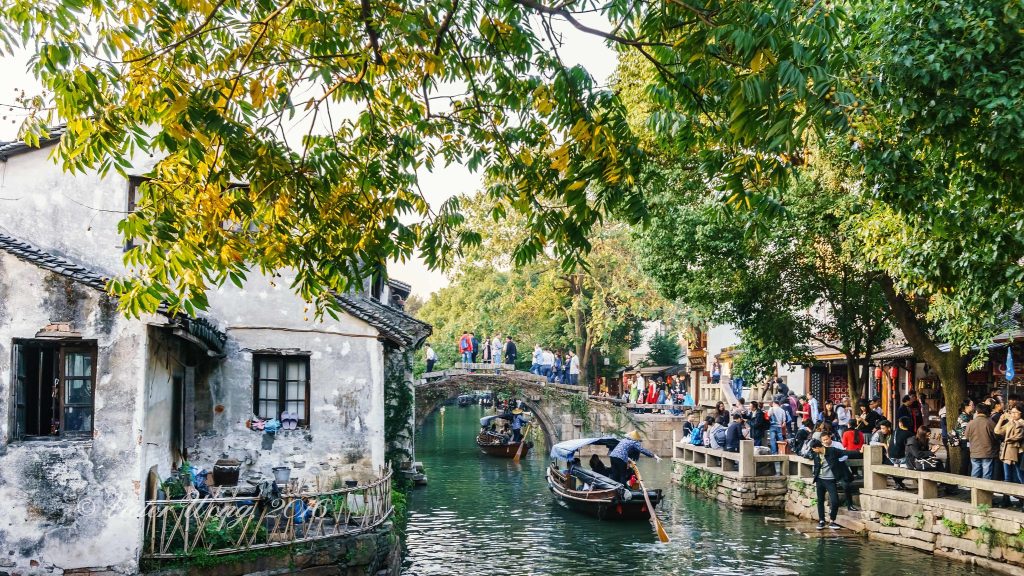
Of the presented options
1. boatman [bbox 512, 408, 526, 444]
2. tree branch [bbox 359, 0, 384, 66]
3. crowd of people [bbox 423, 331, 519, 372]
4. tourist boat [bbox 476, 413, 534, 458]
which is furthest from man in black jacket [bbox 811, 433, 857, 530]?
crowd of people [bbox 423, 331, 519, 372]

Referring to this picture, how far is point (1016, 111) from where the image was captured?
31.0 feet

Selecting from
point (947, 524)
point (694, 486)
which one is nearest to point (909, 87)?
point (947, 524)

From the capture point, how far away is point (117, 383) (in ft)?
39.0

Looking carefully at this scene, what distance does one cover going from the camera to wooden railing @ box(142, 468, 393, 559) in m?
11.8

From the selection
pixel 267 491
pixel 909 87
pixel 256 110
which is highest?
pixel 909 87

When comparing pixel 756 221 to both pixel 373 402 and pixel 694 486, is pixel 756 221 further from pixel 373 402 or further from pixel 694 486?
pixel 694 486

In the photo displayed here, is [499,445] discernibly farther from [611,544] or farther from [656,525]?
[611,544]

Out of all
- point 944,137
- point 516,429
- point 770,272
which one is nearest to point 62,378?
point 944,137

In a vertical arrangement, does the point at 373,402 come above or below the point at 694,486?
above

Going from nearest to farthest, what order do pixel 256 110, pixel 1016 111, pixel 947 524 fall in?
pixel 256 110, pixel 1016 111, pixel 947 524

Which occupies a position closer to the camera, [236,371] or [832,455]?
[236,371]

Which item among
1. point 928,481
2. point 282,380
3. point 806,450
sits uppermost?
point 282,380

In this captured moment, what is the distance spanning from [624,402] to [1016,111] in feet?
96.7

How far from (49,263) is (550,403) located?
2710 centimetres
